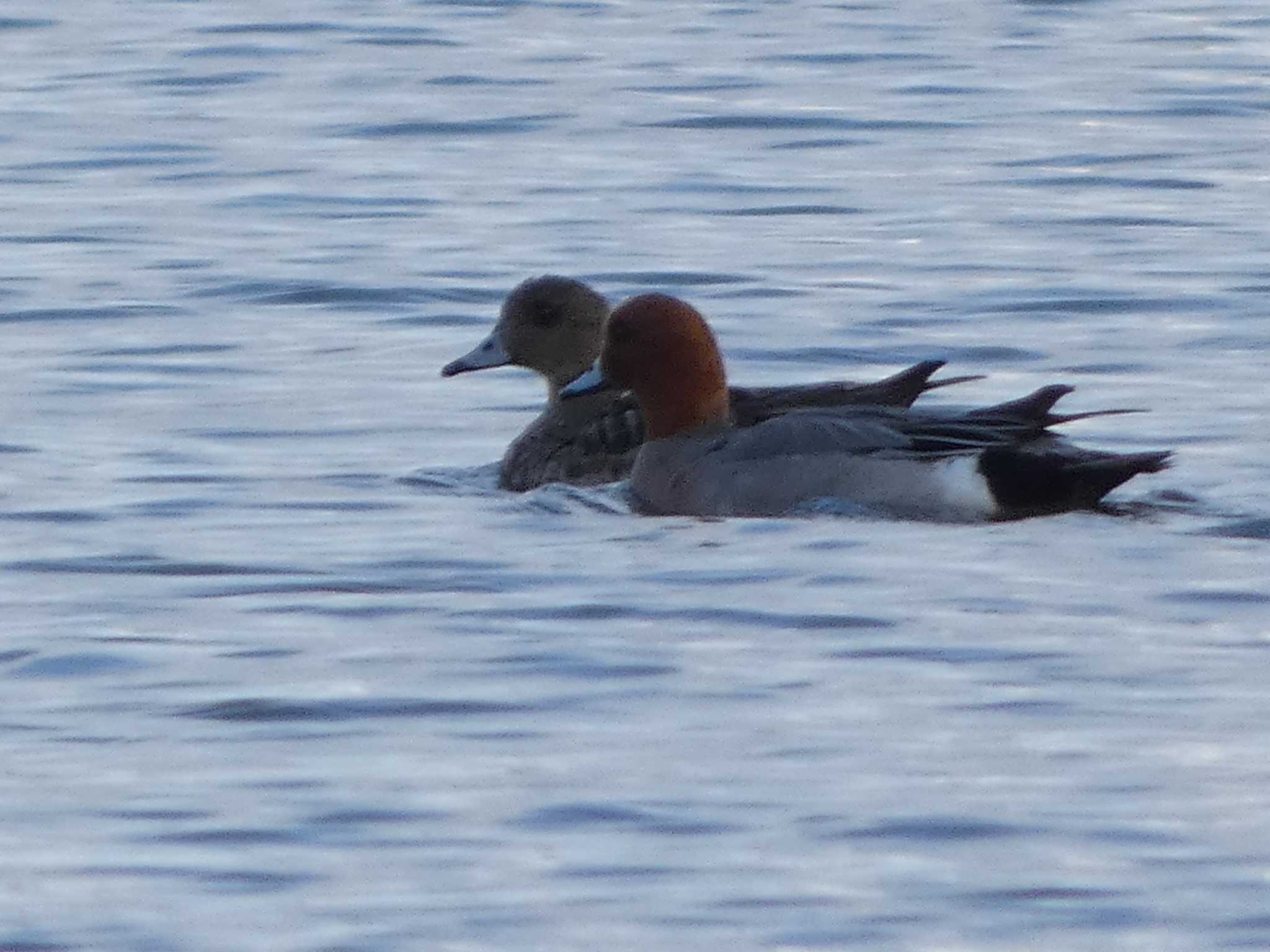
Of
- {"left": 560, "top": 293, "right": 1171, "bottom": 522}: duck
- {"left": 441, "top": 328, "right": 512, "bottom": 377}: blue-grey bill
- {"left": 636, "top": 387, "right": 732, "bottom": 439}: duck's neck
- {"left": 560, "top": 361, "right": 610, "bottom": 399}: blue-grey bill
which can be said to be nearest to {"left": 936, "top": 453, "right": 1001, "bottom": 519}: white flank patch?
{"left": 560, "top": 293, "right": 1171, "bottom": 522}: duck

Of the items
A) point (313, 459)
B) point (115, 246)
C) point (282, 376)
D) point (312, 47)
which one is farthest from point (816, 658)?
point (312, 47)

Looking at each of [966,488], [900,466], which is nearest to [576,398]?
[900,466]

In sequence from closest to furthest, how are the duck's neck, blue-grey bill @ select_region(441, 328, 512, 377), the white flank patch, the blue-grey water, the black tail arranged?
1. the blue-grey water
2. the black tail
3. the white flank patch
4. the duck's neck
5. blue-grey bill @ select_region(441, 328, 512, 377)

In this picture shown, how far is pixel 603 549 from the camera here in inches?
352

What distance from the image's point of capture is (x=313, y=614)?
799 centimetres

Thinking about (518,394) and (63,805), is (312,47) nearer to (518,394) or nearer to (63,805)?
(518,394)

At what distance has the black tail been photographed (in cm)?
912

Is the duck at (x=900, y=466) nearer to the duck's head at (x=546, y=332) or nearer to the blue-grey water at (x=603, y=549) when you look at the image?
the blue-grey water at (x=603, y=549)

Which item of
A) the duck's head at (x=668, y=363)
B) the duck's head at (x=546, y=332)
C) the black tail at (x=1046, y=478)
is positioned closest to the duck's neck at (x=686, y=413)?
the duck's head at (x=668, y=363)

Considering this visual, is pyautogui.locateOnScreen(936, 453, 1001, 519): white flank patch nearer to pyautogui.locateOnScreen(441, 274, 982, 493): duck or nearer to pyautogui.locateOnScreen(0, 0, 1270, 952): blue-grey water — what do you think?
pyautogui.locateOnScreen(0, 0, 1270, 952): blue-grey water

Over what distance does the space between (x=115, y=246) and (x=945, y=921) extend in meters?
8.99

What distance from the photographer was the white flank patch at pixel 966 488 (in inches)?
363

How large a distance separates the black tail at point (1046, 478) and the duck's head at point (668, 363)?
3.56 ft

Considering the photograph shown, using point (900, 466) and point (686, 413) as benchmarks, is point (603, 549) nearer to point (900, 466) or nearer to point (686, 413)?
point (900, 466)
